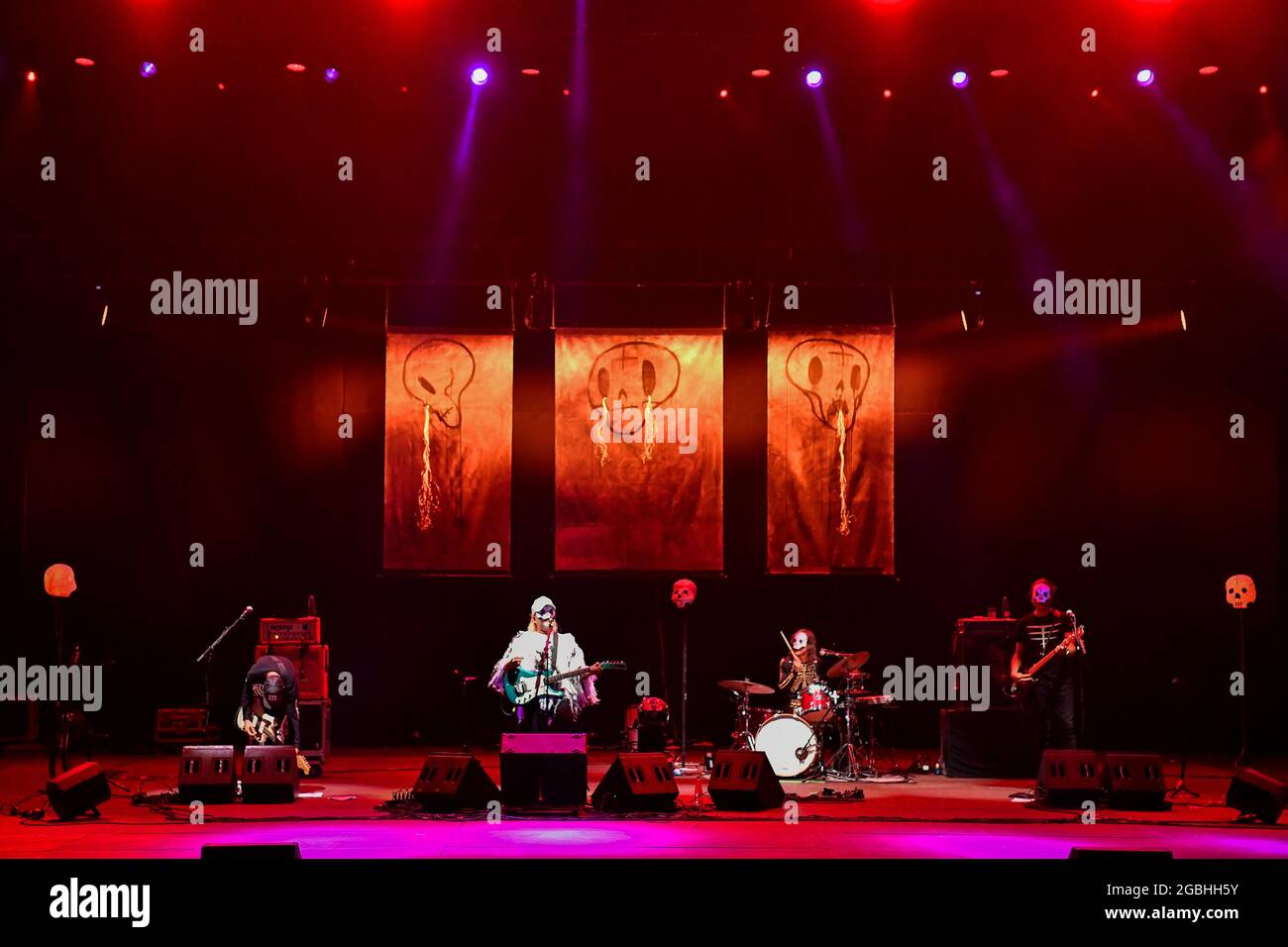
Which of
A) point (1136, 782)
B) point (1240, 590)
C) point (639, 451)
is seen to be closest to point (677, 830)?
point (1136, 782)

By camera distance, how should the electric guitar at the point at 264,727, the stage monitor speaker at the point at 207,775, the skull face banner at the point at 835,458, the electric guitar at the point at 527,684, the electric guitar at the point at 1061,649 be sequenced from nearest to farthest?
the stage monitor speaker at the point at 207,775
the electric guitar at the point at 1061,649
the electric guitar at the point at 527,684
the electric guitar at the point at 264,727
the skull face banner at the point at 835,458

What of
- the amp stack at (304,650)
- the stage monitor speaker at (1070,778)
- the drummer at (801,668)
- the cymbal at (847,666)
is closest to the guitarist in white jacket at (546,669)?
the drummer at (801,668)

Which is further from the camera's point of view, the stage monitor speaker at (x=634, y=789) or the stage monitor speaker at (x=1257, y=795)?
the stage monitor speaker at (x=634, y=789)

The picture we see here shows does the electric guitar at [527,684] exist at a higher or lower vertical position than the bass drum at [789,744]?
higher

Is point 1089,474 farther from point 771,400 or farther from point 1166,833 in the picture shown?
point 1166,833

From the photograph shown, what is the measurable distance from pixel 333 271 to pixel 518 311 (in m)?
1.85

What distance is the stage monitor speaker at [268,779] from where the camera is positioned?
939cm

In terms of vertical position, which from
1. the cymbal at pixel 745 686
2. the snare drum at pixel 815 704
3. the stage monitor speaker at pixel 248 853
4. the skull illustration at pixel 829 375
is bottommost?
the snare drum at pixel 815 704

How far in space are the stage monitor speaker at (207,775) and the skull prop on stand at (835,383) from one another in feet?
20.9

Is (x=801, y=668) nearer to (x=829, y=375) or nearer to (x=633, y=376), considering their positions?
(x=829, y=375)

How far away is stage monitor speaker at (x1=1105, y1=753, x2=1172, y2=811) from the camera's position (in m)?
8.98

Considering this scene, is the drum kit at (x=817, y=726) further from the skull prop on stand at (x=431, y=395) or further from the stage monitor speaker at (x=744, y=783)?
the skull prop on stand at (x=431, y=395)

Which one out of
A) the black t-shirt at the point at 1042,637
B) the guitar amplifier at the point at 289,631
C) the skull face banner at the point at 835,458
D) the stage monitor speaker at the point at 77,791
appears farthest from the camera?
the skull face banner at the point at 835,458

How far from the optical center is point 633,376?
531 inches
